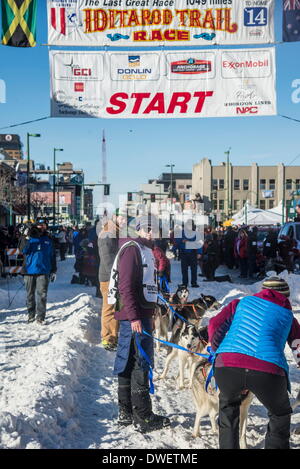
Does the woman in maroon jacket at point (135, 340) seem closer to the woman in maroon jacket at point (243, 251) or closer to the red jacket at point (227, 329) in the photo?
the red jacket at point (227, 329)

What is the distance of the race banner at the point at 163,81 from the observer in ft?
28.1

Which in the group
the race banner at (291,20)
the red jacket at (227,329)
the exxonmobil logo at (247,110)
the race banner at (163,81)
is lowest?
the red jacket at (227,329)

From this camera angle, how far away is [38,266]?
351 inches

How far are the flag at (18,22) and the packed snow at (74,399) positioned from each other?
4.93 m

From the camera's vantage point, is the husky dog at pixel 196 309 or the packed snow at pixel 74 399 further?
the husky dog at pixel 196 309

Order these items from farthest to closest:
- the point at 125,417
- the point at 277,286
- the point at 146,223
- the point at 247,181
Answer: the point at 247,181 < the point at 146,223 < the point at 125,417 < the point at 277,286

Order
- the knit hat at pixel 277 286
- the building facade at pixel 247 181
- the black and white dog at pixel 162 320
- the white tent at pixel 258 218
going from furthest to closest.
→ the building facade at pixel 247 181
the white tent at pixel 258 218
the black and white dog at pixel 162 320
the knit hat at pixel 277 286

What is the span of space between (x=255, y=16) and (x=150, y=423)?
23.3 ft

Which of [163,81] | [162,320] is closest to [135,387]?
[162,320]

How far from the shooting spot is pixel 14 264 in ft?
51.6

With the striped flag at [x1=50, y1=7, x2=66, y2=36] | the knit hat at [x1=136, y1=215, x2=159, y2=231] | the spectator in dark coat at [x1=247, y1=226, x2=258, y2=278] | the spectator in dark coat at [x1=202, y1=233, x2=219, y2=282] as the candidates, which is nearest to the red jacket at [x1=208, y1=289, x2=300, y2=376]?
the knit hat at [x1=136, y1=215, x2=159, y2=231]

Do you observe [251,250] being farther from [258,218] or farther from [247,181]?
[247,181]

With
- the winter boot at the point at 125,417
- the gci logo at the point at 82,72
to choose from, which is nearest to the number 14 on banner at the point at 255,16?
the gci logo at the point at 82,72
